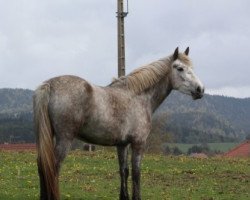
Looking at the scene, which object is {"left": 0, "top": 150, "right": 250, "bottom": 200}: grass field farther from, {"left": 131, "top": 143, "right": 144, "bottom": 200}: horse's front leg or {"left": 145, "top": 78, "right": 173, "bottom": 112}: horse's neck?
{"left": 145, "top": 78, "right": 173, "bottom": 112}: horse's neck

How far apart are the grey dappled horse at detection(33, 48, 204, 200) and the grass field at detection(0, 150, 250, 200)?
7.83 ft

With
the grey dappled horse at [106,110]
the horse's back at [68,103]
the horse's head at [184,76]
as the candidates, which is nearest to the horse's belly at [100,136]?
the grey dappled horse at [106,110]

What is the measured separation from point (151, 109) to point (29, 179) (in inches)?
240

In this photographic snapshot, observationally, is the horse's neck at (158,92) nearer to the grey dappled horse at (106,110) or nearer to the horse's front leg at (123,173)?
the grey dappled horse at (106,110)

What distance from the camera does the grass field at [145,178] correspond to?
1388 centimetres

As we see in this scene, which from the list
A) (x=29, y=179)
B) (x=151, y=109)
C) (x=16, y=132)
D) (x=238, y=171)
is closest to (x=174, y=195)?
(x=151, y=109)

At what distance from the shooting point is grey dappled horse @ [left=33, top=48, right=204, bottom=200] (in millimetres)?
9961

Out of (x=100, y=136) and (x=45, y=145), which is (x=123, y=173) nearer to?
(x=100, y=136)

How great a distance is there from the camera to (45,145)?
9.84m

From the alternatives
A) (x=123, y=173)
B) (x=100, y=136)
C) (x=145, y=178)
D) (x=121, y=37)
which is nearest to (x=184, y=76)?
(x=123, y=173)

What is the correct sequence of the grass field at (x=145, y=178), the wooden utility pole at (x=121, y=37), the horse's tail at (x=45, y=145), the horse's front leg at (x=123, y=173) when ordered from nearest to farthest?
the horse's tail at (x=45, y=145) < the horse's front leg at (x=123, y=173) < the grass field at (x=145, y=178) < the wooden utility pole at (x=121, y=37)

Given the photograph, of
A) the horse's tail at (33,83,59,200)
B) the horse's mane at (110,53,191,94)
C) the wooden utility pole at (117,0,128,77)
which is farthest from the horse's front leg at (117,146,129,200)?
the wooden utility pole at (117,0,128,77)

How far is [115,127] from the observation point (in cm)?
1086

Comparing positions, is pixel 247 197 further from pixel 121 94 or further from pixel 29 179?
pixel 29 179
